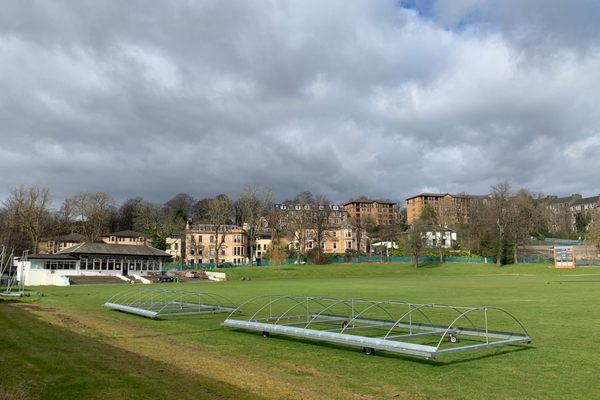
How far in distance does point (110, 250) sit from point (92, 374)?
8391 centimetres

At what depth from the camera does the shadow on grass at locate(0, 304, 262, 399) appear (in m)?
8.44

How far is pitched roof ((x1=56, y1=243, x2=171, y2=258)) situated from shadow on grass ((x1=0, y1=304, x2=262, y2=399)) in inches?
2981

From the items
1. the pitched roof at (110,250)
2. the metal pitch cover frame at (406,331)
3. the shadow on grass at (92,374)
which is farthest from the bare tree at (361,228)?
Answer: the shadow on grass at (92,374)

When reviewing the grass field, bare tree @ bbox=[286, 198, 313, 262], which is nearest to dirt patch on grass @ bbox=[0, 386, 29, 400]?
the grass field

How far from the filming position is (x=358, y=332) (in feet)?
57.2

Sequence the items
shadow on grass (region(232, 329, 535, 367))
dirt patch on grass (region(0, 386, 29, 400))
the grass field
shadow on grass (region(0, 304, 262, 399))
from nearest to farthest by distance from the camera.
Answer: dirt patch on grass (region(0, 386, 29, 400)), shadow on grass (region(0, 304, 262, 399)), the grass field, shadow on grass (region(232, 329, 535, 367))

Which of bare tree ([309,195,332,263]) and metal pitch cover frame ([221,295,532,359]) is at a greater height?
bare tree ([309,195,332,263])

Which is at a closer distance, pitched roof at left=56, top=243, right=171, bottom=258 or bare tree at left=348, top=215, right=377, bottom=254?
pitched roof at left=56, top=243, right=171, bottom=258

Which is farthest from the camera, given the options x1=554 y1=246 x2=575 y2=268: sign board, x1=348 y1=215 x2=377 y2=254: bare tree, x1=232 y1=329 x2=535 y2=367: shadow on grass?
x1=348 y1=215 x2=377 y2=254: bare tree

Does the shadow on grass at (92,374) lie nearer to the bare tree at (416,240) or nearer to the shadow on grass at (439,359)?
the shadow on grass at (439,359)

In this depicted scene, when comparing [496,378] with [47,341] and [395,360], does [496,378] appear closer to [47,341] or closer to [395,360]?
[395,360]

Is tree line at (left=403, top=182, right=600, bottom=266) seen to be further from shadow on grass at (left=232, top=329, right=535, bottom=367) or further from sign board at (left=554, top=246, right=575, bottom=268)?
shadow on grass at (left=232, top=329, right=535, bottom=367)

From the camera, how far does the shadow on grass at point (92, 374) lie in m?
8.44

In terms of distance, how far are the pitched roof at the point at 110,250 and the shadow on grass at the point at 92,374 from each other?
75.7m
